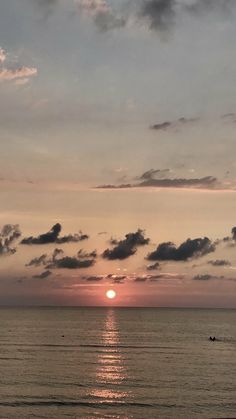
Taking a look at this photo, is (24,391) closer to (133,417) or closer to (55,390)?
(55,390)

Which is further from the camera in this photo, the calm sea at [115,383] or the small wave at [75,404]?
the small wave at [75,404]

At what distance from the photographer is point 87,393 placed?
260 ft

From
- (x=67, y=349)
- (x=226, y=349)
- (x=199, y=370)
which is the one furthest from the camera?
(x=226, y=349)

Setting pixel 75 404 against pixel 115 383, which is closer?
pixel 75 404

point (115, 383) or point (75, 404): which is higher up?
point (115, 383)

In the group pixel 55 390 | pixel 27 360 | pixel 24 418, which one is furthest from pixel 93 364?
pixel 24 418

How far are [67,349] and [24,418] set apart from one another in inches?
3308

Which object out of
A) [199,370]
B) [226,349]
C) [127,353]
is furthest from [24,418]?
[226,349]

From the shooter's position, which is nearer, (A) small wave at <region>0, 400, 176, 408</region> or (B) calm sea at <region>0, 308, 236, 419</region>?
(B) calm sea at <region>0, 308, 236, 419</region>

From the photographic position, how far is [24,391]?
257 ft

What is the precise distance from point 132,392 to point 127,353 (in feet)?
187

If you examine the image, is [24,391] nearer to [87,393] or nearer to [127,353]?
[87,393]

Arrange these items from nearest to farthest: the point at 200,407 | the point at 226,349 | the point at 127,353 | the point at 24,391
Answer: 1. the point at 200,407
2. the point at 24,391
3. the point at 127,353
4. the point at 226,349

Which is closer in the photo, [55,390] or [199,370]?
[55,390]
